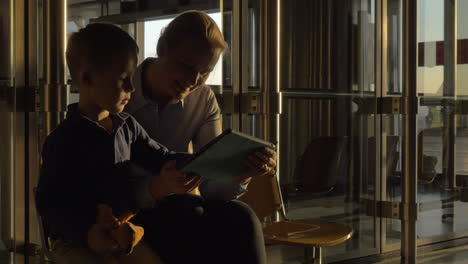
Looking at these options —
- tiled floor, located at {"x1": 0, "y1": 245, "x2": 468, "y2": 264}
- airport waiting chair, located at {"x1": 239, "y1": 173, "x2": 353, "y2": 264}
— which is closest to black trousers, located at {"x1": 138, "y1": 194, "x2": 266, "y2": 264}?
airport waiting chair, located at {"x1": 239, "y1": 173, "x2": 353, "y2": 264}

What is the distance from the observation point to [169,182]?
1.29m

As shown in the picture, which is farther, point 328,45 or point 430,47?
point 430,47

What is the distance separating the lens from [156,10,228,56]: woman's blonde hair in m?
1.57

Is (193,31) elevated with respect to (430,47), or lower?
lower

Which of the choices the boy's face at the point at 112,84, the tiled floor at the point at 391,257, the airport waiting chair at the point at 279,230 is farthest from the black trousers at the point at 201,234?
the tiled floor at the point at 391,257

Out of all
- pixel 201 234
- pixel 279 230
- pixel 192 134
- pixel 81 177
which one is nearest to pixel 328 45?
pixel 279 230

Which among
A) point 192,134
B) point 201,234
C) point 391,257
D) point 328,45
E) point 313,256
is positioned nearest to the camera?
point 201,234

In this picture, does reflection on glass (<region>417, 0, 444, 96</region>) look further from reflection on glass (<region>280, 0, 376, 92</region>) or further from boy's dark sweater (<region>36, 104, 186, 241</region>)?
boy's dark sweater (<region>36, 104, 186, 241</region>)

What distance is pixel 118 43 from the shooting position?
1.31m

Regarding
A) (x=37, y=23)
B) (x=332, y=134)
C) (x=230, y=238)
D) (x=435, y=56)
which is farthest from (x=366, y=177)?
(x=230, y=238)

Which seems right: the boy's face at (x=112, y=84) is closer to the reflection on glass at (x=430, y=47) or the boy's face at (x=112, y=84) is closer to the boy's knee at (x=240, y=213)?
the boy's knee at (x=240, y=213)

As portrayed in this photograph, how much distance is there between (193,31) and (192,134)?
→ 33 cm

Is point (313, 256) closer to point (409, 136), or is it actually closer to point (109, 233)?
point (409, 136)

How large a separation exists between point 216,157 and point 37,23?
1.54 metres
